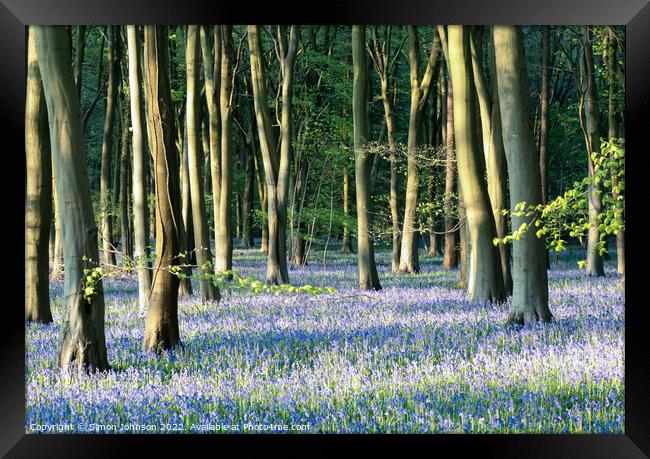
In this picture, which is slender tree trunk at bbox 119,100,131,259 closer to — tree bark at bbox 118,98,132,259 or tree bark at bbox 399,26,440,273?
tree bark at bbox 118,98,132,259

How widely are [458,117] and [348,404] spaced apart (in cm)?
789

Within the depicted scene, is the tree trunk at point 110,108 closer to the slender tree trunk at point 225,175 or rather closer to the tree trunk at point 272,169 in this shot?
the slender tree trunk at point 225,175

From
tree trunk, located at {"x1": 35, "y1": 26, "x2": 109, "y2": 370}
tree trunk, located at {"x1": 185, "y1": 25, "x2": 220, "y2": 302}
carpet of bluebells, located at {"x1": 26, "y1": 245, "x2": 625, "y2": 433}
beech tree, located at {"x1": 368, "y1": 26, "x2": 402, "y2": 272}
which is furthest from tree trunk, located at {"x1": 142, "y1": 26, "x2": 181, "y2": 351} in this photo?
beech tree, located at {"x1": 368, "y1": 26, "x2": 402, "y2": 272}

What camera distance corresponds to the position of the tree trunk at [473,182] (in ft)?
39.6

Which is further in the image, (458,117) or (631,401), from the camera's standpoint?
(458,117)

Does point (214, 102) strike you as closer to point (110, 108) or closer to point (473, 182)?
point (110, 108)

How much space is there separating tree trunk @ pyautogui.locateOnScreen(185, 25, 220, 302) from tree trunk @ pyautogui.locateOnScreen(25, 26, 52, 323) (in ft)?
8.21

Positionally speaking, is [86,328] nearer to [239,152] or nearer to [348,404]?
[348,404]

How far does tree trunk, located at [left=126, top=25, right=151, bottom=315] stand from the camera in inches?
420

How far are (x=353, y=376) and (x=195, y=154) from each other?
698cm

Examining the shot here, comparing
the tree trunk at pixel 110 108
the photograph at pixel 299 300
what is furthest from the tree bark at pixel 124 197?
the tree trunk at pixel 110 108

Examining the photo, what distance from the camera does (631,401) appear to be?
573 cm
